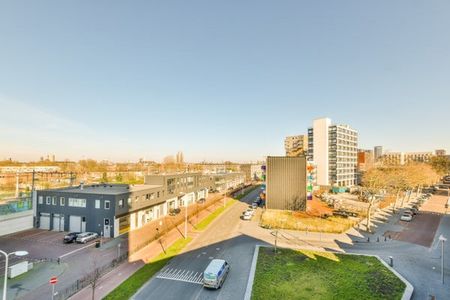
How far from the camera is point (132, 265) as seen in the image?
2808 cm

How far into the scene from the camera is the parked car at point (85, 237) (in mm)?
35969

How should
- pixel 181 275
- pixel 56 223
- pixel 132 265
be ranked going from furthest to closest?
pixel 56 223 → pixel 132 265 → pixel 181 275

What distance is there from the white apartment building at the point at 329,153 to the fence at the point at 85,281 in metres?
91.0

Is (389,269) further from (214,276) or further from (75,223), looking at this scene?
(75,223)

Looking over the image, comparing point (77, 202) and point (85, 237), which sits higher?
point (77, 202)

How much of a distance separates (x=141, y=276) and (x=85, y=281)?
498 centimetres

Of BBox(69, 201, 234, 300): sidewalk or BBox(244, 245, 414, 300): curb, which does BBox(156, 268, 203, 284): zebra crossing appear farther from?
BBox(244, 245, 414, 300): curb

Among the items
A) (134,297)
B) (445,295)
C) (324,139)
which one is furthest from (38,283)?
(324,139)

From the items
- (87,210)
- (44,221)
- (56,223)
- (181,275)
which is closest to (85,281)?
(181,275)

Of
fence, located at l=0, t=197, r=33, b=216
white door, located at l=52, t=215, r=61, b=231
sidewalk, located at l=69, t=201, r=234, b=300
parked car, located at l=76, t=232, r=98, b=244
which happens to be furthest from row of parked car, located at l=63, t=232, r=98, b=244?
fence, located at l=0, t=197, r=33, b=216

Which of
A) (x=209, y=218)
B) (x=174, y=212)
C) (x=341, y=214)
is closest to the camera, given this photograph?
(x=209, y=218)

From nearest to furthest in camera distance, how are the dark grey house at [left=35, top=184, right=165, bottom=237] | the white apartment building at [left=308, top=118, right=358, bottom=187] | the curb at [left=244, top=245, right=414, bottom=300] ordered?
1. the curb at [left=244, top=245, right=414, bottom=300]
2. the dark grey house at [left=35, top=184, right=165, bottom=237]
3. the white apartment building at [left=308, top=118, right=358, bottom=187]

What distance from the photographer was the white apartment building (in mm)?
103875

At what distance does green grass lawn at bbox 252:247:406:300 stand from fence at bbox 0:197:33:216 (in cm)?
3997
